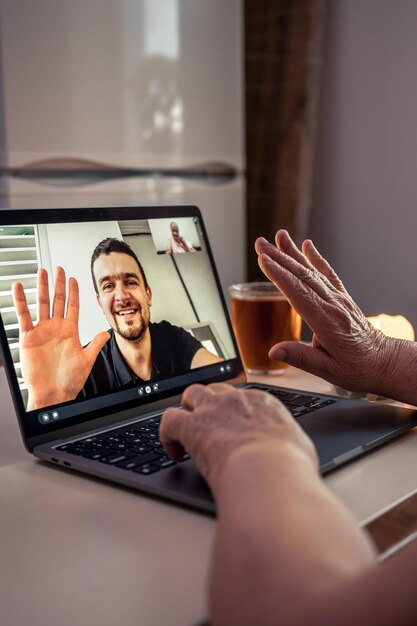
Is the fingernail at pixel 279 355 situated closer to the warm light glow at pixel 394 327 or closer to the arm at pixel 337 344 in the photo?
the arm at pixel 337 344

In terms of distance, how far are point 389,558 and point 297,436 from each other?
4.7 inches

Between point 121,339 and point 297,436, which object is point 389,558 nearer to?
point 297,436

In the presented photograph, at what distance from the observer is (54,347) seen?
0.83m

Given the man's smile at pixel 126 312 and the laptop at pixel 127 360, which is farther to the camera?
the man's smile at pixel 126 312

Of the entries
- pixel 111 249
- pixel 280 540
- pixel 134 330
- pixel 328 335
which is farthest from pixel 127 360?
pixel 280 540

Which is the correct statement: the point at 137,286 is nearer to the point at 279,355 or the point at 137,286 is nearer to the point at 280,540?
the point at 279,355

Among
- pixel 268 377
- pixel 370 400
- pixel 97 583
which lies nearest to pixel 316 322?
pixel 370 400

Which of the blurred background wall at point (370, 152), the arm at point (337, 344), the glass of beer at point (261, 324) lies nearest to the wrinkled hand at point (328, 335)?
the arm at point (337, 344)

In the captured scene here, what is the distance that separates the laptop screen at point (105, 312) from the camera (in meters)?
0.81

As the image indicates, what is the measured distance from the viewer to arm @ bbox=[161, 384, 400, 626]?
40cm

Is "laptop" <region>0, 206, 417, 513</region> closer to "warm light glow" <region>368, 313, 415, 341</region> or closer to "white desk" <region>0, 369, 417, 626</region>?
"white desk" <region>0, 369, 417, 626</region>

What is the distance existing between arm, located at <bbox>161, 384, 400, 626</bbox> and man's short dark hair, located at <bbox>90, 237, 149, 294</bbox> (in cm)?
35

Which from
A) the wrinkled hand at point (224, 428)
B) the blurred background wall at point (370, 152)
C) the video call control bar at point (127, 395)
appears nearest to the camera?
the wrinkled hand at point (224, 428)

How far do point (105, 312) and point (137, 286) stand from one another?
0.23ft
